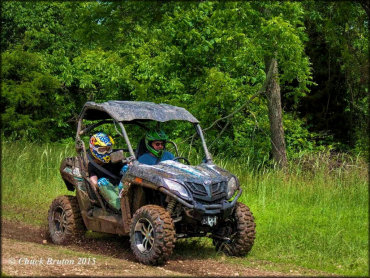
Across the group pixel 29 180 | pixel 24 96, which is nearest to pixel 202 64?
pixel 24 96

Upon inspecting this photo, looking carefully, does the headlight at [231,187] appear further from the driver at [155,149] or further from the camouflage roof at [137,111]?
the camouflage roof at [137,111]

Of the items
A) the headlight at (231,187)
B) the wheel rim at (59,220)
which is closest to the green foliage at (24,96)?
the wheel rim at (59,220)

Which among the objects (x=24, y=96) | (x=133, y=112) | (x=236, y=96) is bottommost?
(x=236, y=96)

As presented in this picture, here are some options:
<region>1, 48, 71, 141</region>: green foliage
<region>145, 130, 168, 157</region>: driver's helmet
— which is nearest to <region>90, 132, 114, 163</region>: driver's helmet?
<region>145, 130, 168, 157</region>: driver's helmet

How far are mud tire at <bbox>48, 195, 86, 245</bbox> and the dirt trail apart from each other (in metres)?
0.17

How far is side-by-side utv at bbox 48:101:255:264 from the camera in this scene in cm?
818

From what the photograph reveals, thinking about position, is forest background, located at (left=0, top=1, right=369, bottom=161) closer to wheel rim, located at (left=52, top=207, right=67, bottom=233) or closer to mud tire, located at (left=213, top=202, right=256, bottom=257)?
mud tire, located at (left=213, top=202, right=256, bottom=257)

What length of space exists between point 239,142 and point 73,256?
382 inches

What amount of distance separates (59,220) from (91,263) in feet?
7.38

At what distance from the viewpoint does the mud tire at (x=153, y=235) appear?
26.3 feet

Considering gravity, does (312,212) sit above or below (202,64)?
below

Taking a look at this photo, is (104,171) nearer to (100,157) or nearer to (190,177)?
(100,157)

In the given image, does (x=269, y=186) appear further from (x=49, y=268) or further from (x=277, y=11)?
(x=49, y=268)

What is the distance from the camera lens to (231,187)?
28.7 ft
